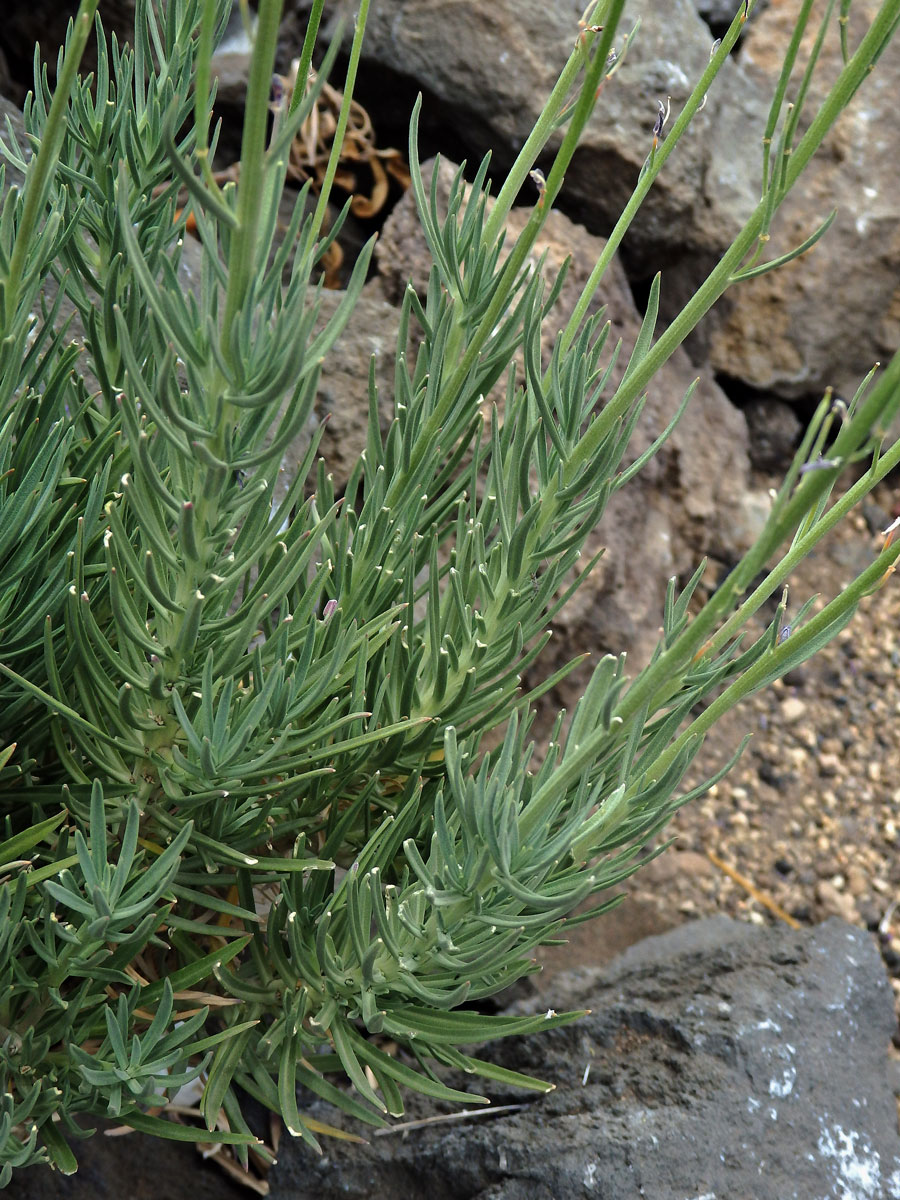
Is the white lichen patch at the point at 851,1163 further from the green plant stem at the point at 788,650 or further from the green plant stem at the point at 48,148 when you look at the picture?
the green plant stem at the point at 48,148

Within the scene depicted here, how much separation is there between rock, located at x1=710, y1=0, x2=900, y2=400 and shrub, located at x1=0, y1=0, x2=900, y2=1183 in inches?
72.2

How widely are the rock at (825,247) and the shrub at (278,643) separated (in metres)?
1.83

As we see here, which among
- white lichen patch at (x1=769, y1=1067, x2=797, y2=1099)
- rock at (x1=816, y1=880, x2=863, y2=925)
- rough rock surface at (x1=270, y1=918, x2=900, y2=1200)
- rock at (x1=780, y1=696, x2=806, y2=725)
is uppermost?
white lichen patch at (x1=769, y1=1067, x2=797, y2=1099)

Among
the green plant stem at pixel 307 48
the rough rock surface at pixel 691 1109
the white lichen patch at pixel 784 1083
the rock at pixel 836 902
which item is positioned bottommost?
the rock at pixel 836 902

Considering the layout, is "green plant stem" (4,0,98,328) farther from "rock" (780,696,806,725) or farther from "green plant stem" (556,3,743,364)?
"rock" (780,696,806,725)

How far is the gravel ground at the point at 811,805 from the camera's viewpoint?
2.41 m

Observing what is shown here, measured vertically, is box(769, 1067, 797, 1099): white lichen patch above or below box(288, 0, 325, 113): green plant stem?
below

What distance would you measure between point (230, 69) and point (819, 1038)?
2.14m

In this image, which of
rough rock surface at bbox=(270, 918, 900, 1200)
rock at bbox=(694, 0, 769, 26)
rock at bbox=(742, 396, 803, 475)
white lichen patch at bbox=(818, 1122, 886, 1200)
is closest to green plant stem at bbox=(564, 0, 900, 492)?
rough rock surface at bbox=(270, 918, 900, 1200)

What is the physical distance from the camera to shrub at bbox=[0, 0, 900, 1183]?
2.81 feet

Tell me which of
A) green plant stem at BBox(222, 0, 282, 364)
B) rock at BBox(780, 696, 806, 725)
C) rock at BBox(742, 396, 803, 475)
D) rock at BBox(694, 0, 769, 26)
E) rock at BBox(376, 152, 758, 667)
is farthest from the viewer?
rock at BBox(742, 396, 803, 475)

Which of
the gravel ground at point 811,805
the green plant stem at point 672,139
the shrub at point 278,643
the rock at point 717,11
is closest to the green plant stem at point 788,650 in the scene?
the shrub at point 278,643

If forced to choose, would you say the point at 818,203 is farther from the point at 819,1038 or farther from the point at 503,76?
the point at 819,1038

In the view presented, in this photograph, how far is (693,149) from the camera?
2.57 m
